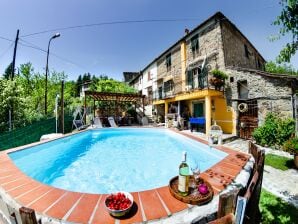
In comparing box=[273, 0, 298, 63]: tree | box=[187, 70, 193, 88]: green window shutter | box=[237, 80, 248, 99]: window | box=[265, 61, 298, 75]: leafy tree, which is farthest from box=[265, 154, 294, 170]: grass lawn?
box=[265, 61, 298, 75]: leafy tree

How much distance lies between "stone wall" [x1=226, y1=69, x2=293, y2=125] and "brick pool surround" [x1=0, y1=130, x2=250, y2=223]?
25.9ft

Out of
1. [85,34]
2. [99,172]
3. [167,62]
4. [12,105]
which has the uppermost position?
[85,34]

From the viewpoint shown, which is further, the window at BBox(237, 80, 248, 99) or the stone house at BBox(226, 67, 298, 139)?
the window at BBox(237, 80, 248, 99)

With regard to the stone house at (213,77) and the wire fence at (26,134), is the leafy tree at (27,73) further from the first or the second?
A: the stone house at (213,77)

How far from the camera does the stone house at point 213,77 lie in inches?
404

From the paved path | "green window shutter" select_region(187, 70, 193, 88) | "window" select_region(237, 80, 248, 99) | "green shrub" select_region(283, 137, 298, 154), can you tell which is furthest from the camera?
"green window shutter" select_region(187, 70, 193, 88)

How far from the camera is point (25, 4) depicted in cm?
1114

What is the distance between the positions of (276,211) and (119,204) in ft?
10.6

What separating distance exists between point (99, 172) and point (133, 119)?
15254mm

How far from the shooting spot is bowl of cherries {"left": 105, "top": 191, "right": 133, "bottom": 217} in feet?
6.53

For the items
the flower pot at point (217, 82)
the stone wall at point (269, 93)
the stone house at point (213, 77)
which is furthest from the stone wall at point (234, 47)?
the stone wall at point (269, 93)

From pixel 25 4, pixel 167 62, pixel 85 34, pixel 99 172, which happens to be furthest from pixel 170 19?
pixel 99 172

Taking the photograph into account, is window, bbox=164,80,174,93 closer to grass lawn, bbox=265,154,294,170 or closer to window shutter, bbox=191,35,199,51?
window shutter, bbox=191,35,199,51

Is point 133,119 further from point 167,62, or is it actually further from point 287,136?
point 287,136
